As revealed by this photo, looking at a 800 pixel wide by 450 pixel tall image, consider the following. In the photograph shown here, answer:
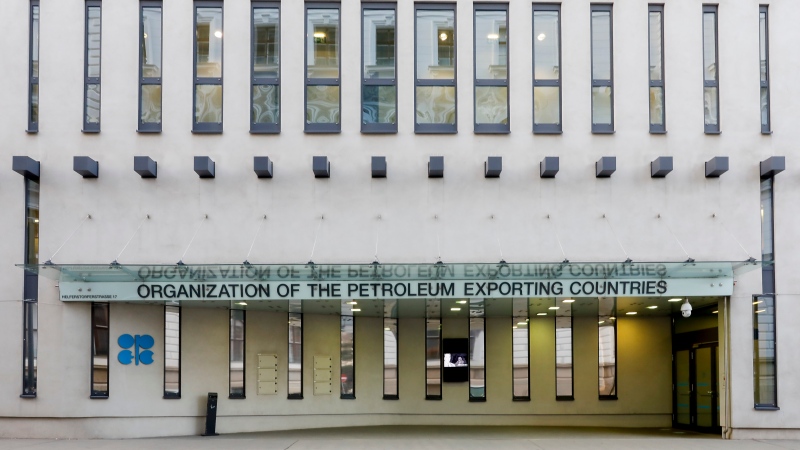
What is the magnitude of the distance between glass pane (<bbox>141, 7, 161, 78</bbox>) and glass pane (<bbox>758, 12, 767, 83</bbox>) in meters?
13.6

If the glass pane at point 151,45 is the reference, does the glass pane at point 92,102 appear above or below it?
below

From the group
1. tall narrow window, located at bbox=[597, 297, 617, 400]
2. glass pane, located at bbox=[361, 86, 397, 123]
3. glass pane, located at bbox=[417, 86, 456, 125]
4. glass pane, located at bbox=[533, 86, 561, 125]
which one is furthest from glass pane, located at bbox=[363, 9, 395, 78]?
tall narrow window, located at bbox=[597, 297, 617, 400]

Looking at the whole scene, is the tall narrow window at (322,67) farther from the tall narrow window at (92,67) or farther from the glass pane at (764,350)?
the glass pane at (764,350)

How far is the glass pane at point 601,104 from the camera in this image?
1722cm

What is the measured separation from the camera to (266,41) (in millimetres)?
17203

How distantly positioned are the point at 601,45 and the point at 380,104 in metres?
5.19

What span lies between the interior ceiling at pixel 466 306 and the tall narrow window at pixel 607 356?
→ 30.4 inches

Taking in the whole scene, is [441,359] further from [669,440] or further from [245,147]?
[245,147]

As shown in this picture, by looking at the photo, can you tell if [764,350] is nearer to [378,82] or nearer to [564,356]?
[564,356]

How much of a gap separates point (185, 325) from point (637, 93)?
11.9 meters

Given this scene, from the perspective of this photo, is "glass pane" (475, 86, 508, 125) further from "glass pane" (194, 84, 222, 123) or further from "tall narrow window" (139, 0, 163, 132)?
"tall narrow window" (139, 0, 163, 132)

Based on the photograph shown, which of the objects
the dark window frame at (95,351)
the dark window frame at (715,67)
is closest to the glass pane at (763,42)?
the dark window frame at (715,67)

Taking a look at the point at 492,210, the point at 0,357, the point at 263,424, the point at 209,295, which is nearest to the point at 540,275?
the point at 492,210

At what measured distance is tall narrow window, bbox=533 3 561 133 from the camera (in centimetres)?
1719
